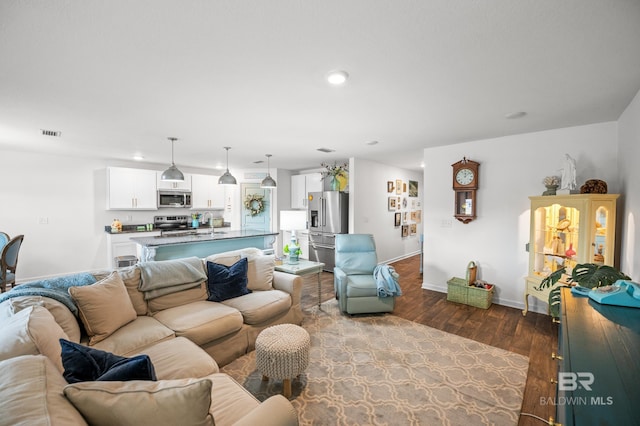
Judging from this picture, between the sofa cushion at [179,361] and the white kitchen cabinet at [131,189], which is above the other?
the white kitchen cabinet at [131,189]

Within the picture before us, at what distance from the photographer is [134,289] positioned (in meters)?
2.43

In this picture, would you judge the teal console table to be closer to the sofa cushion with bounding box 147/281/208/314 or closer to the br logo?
the br logo

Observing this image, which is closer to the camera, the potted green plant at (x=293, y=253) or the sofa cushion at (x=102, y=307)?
the sofa cushion at (x=102, y=307)

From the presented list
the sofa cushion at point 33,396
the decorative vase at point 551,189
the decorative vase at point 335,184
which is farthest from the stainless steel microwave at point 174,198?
the decorative vase at point 551,189

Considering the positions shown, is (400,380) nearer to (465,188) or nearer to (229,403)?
(229,403)

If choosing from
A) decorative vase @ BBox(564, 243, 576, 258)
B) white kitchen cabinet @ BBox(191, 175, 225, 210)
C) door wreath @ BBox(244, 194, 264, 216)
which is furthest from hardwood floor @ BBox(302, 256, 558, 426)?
white kitchen cabinet @ BBox(191, 175, 225, 210)

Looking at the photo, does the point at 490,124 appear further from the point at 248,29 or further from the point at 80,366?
the point at 80,366

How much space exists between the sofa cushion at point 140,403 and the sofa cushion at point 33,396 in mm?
36

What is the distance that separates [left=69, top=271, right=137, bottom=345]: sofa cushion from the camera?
1.97 m

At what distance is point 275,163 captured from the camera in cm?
626

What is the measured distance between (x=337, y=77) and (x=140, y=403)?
7.03 feet

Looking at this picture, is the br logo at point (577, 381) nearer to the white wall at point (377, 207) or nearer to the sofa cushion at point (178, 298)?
the sofa cushion at point (178, 298)

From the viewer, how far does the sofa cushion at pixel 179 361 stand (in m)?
1.64

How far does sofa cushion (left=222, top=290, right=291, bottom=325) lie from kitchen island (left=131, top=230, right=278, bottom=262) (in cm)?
173
